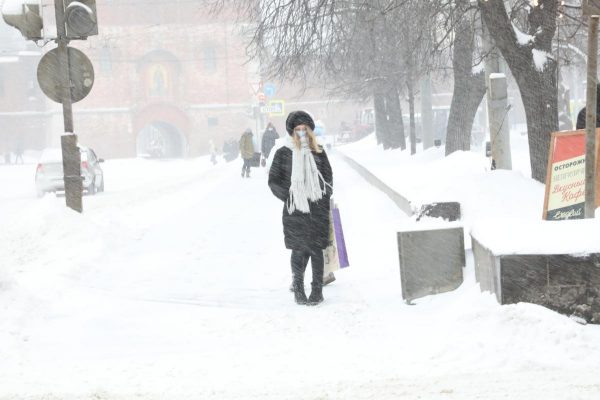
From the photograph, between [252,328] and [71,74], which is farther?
[71,74]

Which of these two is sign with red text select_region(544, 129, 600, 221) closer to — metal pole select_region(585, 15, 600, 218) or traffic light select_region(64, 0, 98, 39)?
metal pole select_region(585, 15, 600, 218)

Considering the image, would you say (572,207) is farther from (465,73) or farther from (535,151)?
(465,73)

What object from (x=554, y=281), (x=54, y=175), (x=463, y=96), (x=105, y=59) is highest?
(x=105, y=59)

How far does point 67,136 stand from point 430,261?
6.02m

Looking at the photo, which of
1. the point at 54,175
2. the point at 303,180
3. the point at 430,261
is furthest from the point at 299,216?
the point at 54,175

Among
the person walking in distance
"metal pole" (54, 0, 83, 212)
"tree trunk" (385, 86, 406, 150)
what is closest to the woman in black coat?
"metal pole" (54, 0, 83, 212)

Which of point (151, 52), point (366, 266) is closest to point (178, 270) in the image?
point (366, 266)

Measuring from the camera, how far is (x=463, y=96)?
20.2m

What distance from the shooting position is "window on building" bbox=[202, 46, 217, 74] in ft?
221

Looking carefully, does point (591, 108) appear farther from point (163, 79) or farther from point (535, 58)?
point (163, 79)

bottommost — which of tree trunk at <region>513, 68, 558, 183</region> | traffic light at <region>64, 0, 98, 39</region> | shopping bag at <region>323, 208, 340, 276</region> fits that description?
shopping bag at <region>323, 208, 340, 276</region>

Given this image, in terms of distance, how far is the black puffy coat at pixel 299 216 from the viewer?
766cm

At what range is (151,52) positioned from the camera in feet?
219

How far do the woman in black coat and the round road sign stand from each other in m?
4.44
